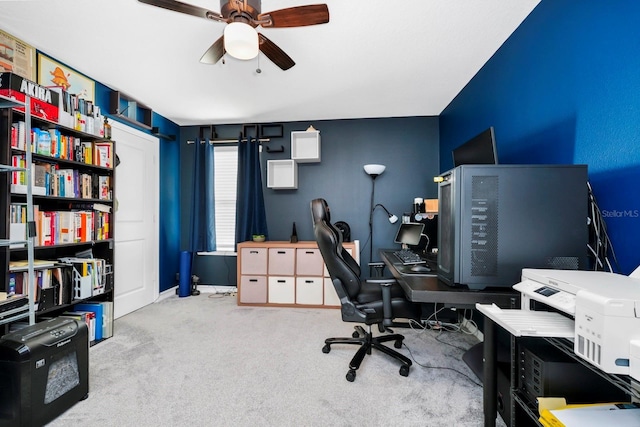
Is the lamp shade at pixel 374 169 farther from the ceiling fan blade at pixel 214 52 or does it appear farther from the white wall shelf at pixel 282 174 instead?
the ceiling fan blade at pixel 214 52

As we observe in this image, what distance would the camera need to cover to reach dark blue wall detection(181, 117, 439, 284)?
3846 mm

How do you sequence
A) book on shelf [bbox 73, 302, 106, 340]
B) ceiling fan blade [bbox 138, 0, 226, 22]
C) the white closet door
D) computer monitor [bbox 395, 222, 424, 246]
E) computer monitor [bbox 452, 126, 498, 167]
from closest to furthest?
1. ceiling fan blade [bbox 138, 0, 226, 22]
2. computer monitor [bbox 452, 126, 498, 167]
3. book on shelf [bbox 73, 302, 106, 340]
4. computer monitor [bbox 395, 222, 424, 246]
5. the white closet door

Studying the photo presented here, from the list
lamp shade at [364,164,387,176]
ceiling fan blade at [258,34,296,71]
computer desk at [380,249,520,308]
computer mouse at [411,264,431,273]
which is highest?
ceiling fan blade at [258,34,296,71]

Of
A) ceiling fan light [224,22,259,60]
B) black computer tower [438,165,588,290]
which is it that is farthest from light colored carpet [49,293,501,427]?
ceiling fan light [224,22,259,60]

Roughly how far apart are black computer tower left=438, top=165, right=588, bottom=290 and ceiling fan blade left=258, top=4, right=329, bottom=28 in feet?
3.74

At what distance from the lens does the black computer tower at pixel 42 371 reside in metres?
1.42

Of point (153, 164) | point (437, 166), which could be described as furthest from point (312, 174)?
point (153, 164)

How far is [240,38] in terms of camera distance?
156 cm

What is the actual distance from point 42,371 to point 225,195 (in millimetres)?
2962

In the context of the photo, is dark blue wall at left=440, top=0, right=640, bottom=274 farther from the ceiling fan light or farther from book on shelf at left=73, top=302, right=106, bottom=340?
book on shelf at left=73, top=302, right=106, bottom=340

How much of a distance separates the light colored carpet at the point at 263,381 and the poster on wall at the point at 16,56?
7.49ft

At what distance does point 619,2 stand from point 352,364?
241 cm

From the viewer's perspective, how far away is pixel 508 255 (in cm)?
145

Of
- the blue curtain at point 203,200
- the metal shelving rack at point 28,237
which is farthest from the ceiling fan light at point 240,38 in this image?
the blue curtain at point 203,200
